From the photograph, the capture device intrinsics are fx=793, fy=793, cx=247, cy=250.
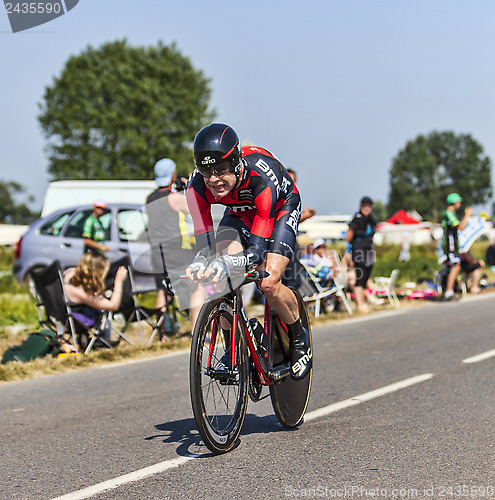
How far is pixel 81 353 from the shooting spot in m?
8.70

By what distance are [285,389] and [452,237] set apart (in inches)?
418

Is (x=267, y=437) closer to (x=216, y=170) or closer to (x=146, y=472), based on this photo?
(x=146, y=472)

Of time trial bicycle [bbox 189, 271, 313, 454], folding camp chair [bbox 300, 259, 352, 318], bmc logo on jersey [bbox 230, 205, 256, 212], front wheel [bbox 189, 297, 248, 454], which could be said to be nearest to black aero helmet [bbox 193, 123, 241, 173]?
bmc logo on jersey [bbox 230, 205, 256, 212]

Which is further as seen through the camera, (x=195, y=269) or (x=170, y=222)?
(x=170, y=222)

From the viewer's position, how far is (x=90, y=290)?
8.85 metres

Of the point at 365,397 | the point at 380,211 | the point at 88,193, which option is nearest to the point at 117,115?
the point at 88,193

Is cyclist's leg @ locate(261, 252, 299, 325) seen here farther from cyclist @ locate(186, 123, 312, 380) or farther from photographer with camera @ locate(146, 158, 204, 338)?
photographer with camera @ locate(146, 158, 204, 338)

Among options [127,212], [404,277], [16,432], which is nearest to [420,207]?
[404,277]

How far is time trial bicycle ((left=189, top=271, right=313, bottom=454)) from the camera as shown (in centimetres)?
430

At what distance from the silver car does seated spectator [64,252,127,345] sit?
3492 mm

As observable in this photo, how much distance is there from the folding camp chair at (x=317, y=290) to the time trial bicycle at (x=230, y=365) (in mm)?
6691

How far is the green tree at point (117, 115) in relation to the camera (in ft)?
151

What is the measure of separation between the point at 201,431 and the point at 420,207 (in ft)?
401

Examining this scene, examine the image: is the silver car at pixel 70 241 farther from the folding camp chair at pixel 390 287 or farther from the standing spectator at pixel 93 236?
the folding camp chair at pixel 390 287
